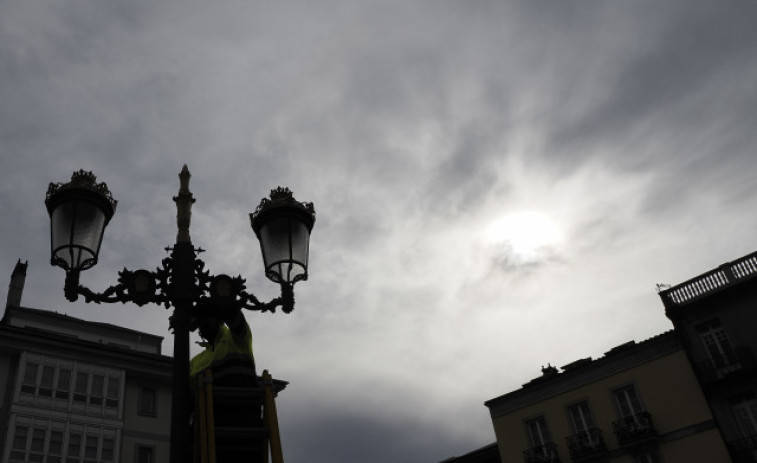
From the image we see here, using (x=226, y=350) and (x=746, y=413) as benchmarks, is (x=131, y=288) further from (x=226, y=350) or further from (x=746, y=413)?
(x=746, y=413)

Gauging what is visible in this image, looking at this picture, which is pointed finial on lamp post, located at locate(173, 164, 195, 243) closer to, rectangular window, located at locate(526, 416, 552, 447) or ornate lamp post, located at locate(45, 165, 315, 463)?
ornate lamp post, located at locate(45, 165, 315, 463)

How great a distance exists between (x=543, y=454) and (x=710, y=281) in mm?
10909

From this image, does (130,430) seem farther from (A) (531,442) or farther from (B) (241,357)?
(B) (241,357)

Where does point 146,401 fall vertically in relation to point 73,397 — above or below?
above

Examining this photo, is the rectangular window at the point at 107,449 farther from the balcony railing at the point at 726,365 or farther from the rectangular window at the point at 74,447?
the balcony railing at the point at 726,365

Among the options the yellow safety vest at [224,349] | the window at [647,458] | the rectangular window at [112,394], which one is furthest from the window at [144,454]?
the yellow safety vest at [224,349]

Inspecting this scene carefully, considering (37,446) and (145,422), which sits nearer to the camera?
(37,446)

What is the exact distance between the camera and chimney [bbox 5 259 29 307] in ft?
107

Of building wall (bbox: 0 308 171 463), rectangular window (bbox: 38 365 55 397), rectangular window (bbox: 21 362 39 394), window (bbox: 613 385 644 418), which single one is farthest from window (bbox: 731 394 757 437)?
rectangular window (bbox: 21 362 39 394)

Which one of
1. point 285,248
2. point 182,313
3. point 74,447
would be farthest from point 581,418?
point 182,313

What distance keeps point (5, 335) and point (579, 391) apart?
25480mm

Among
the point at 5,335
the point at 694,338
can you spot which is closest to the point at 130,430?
the point at 5,335

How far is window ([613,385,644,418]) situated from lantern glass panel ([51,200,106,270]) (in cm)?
2727

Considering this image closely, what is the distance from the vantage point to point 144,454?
29000 millimetres
